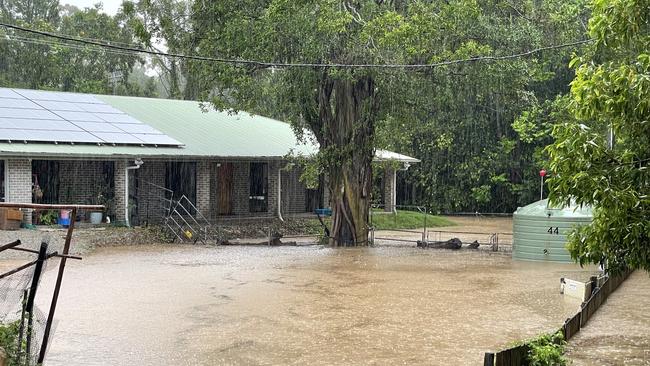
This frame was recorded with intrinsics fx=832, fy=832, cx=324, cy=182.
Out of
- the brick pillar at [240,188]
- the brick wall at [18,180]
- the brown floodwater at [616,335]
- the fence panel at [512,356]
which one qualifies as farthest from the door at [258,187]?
the fence panel at [512,356]

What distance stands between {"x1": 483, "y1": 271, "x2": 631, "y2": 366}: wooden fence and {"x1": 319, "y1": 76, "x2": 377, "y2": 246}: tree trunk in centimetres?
943

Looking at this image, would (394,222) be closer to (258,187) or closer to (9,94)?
(258,187)

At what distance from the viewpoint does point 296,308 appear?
49.5 feet

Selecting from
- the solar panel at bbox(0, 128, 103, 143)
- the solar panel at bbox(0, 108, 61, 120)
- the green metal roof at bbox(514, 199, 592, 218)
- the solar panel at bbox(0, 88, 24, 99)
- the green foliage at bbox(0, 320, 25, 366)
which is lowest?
the green foliage at bbox(0, 320, 25, 366)

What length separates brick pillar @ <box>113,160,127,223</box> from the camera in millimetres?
27781

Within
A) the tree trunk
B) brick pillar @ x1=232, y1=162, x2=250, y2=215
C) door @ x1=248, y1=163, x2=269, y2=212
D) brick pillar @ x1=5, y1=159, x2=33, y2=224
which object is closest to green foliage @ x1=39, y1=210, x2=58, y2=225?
brick pillar @ x1=5, y1=159, x2=33, y2=224

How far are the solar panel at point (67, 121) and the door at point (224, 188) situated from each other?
3623 millimetres

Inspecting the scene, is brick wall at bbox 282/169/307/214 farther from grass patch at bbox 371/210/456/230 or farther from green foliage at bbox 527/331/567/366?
green foliage at bbox 527/331/567/366

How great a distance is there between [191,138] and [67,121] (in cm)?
461

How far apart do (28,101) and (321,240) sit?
1176cm

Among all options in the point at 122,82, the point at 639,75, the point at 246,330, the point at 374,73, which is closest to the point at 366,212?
the point at 374,73

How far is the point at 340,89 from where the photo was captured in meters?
26.3

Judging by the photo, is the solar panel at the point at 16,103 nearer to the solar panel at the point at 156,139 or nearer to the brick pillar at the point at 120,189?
the solar panel at the point at 156,139

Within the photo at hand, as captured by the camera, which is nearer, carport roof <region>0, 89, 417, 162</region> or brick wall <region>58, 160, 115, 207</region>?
carport roof <region>0, 89, 417, 162</region>
